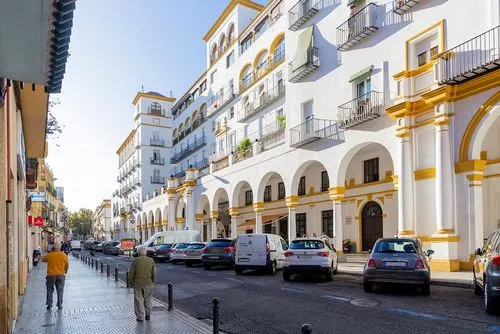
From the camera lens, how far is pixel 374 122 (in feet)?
70.1

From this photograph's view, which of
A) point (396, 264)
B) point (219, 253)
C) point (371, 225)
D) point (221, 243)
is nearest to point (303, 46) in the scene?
point (371, 225)

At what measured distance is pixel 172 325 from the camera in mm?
8867

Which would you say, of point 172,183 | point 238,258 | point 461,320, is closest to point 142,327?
point 461,320

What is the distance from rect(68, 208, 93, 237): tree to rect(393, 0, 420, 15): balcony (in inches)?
5619

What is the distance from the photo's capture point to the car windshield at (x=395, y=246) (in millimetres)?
13086

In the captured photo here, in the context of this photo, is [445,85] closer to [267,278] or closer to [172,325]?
[267,278]

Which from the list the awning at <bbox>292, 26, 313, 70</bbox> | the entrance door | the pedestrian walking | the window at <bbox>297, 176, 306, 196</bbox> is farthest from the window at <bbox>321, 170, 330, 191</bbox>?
the pedestrian walking

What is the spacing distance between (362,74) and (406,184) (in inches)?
240

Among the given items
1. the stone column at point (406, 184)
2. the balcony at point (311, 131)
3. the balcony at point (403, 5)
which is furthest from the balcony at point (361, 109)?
the balcony at point (403, 5)

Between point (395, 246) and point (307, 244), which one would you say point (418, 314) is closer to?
point (395, 246)

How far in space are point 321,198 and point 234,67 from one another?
53.7 feet

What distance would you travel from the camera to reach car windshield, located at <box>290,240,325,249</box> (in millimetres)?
16906

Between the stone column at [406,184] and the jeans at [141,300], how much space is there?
12.7m

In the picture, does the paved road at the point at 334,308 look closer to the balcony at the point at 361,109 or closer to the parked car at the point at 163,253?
the balcony at the point at 361,109
